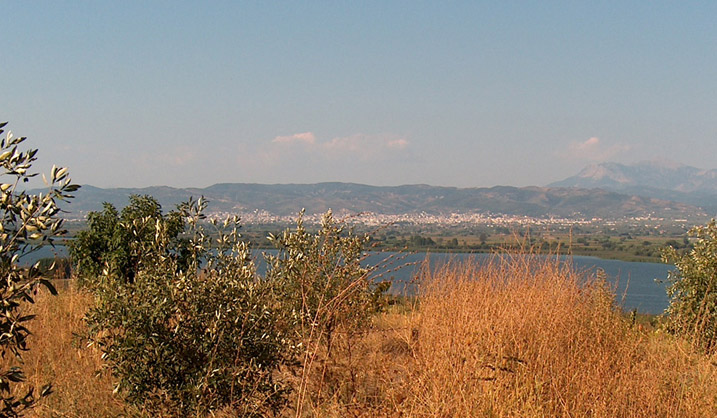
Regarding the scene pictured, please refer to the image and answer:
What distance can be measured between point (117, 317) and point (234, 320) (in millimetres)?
1003

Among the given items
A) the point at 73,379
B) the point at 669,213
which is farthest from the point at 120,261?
the point at 669,213

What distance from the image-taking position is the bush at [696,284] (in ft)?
29.7

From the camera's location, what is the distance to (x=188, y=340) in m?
5.08

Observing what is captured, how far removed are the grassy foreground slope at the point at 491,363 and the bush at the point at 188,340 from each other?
0.48m

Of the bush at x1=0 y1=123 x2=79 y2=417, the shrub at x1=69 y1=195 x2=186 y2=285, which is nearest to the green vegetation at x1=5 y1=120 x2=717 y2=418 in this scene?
the bush at x1=0 y1=123 x2=79 y2=417

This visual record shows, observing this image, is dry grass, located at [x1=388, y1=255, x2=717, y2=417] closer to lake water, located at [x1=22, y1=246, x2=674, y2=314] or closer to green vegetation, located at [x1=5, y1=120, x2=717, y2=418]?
green vegetation, located at [x1=5, y1=120, x2=717, y2=418]

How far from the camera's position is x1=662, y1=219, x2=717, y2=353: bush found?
906 centimetres

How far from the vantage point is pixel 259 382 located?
17.1 ft

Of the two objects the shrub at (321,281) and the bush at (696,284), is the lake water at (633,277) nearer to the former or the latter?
the shrub at (321,281)

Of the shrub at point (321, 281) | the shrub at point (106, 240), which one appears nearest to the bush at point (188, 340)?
the shrub at point (321, 281)

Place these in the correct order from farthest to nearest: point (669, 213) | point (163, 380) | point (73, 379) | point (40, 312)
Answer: point (669, 213), point (40, 312), point (73, 379), point (163, 380)

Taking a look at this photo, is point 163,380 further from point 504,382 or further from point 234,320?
point 504,382

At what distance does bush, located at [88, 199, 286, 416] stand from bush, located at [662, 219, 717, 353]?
22.3ft

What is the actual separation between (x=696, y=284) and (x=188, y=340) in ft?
26.9
